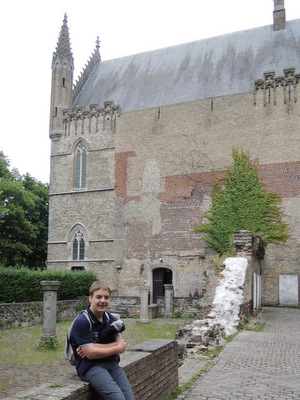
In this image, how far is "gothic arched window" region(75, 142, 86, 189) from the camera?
99.9 ft

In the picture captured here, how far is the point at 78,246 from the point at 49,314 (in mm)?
17103

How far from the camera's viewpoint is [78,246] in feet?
96.8

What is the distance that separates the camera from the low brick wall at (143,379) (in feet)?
12.0

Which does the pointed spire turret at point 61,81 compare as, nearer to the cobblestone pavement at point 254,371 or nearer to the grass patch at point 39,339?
the grass patch at point 39,339

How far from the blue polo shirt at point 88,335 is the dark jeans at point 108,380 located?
0.05m

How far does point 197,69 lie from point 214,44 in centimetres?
279

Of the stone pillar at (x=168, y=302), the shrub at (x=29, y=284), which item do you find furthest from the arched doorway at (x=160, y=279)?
the stone pillar at (x=168, y=302)

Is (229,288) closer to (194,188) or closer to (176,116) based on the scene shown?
(194,188)

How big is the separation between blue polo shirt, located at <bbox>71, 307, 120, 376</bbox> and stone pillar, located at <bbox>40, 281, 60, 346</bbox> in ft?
28.5

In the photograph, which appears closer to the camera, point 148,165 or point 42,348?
point 42,348

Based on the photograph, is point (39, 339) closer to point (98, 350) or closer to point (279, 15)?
point (98, 350)

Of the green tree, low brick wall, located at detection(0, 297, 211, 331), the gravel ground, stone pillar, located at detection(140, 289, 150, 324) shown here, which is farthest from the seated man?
the green tree

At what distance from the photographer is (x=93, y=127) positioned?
30.5 metres

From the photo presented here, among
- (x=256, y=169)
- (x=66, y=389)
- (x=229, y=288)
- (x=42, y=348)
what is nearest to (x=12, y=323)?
(x=42, y=348)
